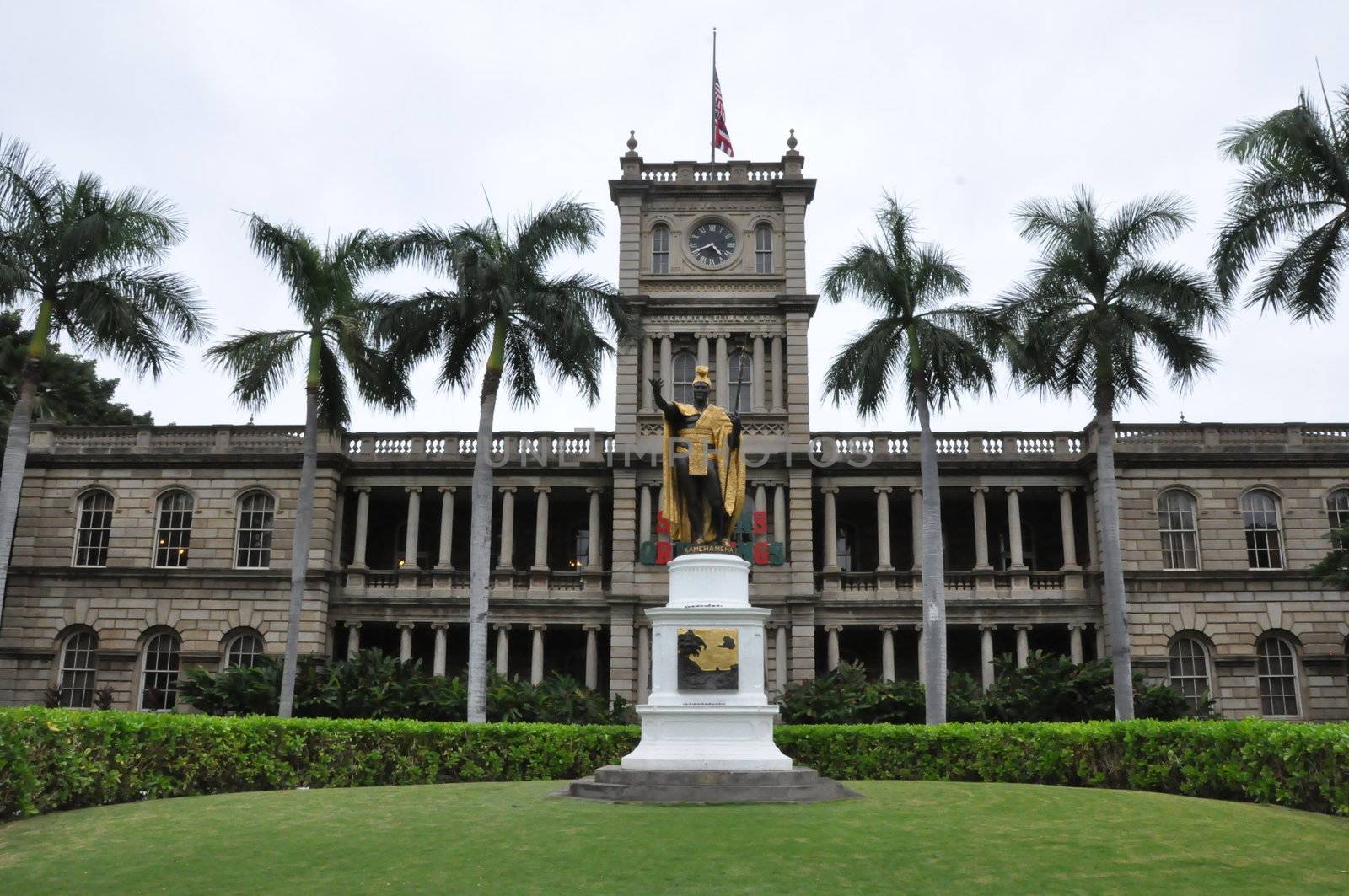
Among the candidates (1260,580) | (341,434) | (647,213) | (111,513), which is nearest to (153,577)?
(111,513)

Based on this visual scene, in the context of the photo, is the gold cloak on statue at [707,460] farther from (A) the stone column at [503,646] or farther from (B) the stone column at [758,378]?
(A) the stone column at [503,646]

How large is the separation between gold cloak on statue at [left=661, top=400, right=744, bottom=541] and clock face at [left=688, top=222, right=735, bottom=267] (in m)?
20.5

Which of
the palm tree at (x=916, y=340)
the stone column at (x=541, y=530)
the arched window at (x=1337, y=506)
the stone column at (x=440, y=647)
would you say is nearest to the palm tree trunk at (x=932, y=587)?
the palm tree at (x=916, y=340)

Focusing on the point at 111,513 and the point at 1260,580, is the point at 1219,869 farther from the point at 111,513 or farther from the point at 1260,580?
the point at 111,513

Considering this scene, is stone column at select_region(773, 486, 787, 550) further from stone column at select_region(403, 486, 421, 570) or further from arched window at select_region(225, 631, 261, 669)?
arched window at select_region(225, 631, 261, 669)

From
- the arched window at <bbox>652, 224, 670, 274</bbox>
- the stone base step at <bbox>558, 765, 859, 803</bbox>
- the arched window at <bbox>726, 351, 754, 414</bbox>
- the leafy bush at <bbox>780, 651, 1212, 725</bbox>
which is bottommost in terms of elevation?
the stone base step at <bbox>558, 765, 859, 803</bbox>

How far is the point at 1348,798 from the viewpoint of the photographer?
1209 cm

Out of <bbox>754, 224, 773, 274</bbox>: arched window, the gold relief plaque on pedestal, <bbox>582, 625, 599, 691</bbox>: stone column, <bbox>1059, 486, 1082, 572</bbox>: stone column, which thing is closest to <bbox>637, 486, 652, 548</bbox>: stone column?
<bbox>582, 625, 599, 691</bbox>: stone column

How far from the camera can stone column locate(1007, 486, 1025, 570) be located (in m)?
33.3

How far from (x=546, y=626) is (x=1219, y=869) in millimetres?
26121

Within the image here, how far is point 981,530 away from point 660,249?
13.0 m

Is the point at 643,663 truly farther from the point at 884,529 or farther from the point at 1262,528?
the point at 1262,528

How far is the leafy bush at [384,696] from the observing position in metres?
24.8

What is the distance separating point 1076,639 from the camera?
108 feet
